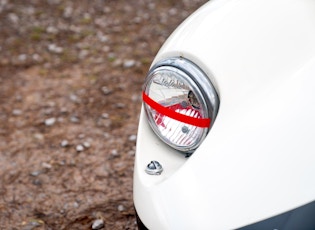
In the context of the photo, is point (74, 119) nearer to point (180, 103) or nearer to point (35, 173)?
point (35, 173)

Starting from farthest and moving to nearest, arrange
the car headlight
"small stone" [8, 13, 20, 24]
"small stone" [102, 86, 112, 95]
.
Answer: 1. "small stone" [8, 13, 20, 24]
2. "small stone" [102, 86, 112, 95]
3. the car headlight

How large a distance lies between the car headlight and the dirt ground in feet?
3.48

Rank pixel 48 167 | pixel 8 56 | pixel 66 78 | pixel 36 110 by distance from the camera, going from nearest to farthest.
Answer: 1. pixel 48 167
2. pixel 36 110
3. pixel 66 78
4. pixel 8 56

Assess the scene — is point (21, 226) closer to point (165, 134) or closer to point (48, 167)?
point (48, 167)

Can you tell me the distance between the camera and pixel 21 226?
8.63 ft

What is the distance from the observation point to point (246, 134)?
144 cm

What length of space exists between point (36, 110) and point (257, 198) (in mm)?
2412

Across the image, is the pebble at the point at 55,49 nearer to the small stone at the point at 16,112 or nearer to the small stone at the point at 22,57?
the small stone at the point at 22,57

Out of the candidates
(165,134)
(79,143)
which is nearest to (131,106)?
(79,143)

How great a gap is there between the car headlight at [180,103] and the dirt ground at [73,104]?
3.48 feet

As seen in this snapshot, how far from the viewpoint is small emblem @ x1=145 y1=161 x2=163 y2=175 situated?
1.60 m

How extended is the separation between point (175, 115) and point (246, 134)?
27 centimetres

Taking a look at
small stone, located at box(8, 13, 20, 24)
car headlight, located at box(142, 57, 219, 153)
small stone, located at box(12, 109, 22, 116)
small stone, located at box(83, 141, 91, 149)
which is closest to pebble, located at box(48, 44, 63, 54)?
small stone, located at box(8, 13, 20, 24)

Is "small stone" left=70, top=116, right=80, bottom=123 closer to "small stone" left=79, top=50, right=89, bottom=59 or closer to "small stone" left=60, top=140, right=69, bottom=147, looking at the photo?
"small stone" left=60, top=140, right=69, bottom=147
